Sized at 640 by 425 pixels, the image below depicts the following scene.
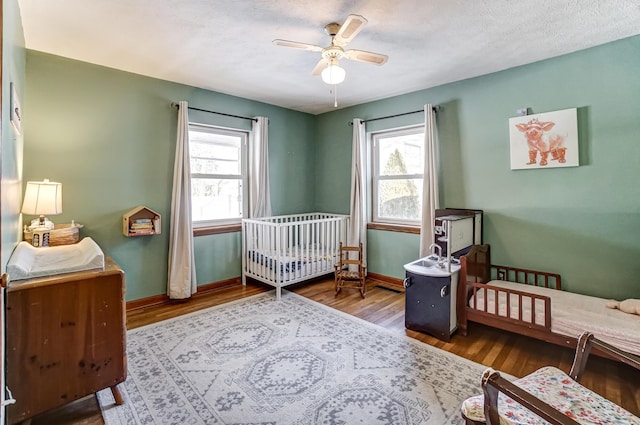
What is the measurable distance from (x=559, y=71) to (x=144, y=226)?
4.22 metres

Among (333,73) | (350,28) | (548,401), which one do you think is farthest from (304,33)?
(548,401)

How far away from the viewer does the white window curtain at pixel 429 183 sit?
3432 millimetres

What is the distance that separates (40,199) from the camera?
2342 mm

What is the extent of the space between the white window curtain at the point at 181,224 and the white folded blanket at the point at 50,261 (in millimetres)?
1180

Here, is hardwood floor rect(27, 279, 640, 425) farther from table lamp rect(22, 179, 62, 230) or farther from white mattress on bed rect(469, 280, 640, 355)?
table lamp rect(22, 179, 62, 230)

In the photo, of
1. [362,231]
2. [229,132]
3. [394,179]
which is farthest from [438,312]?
[229,132]

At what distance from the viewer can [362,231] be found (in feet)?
13.6

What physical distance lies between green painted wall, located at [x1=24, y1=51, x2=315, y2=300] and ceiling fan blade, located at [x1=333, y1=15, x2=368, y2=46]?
2.24 meters

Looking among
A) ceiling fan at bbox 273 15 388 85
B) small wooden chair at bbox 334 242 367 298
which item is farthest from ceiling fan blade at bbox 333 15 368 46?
small wooden chair at bbox 334 242 367 298

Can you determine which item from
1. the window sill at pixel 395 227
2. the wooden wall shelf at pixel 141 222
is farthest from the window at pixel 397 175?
the wooden wall shelf at pixel 141 222

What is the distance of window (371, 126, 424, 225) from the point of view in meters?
3.85

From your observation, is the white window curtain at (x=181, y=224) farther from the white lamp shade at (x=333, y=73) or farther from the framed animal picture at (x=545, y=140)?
the framed animal picture at (x=545, y=140)

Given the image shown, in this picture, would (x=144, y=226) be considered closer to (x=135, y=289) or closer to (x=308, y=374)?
(x=135, y=289)

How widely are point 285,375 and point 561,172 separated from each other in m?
2.90
